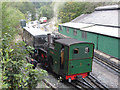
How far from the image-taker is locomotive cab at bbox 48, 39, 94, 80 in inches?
329

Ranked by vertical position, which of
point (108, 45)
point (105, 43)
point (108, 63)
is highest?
point (105, 43)

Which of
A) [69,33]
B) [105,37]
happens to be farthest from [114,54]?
[69,33]

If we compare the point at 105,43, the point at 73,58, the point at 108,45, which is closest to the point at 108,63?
the point at 108,45

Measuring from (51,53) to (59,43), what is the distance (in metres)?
1.48

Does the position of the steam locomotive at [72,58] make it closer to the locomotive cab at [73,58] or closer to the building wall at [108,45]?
the locomotive cab at [73,58]

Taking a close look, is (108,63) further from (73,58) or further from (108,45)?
(73,58)

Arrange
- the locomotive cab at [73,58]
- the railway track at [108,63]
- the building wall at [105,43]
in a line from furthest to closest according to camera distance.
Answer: the building wall at [105,43]
the railway track at [108,63]
the locomotive cab at [73,58]

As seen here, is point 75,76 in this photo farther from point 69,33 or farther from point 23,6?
point 23,6

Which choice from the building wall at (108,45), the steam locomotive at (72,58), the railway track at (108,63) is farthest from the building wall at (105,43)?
the steam locomotive at (72,58)

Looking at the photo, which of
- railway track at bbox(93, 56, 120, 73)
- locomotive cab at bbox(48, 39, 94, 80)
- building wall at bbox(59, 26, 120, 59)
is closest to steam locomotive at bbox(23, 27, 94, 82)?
locomotive cab at bbox(48, 39, 94, 80)

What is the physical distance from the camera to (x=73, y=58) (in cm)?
847

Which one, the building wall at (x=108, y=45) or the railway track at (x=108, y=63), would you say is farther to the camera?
the building wall at (x=108, y=45)

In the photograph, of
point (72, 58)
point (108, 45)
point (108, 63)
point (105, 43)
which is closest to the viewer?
point (72, 58)

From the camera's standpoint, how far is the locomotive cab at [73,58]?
8.35m
